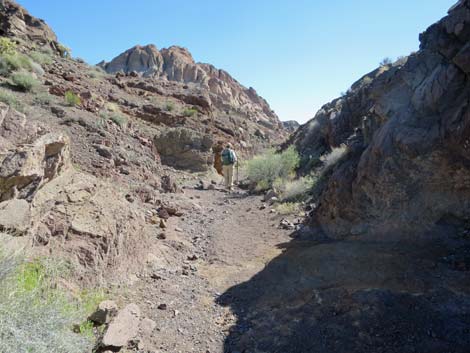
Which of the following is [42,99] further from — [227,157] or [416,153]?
[416,153]

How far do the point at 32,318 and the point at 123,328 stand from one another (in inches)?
41.3

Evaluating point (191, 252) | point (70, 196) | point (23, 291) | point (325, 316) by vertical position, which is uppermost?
point (70, 196)

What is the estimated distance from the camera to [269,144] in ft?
109

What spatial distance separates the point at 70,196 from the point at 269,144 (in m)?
29.2

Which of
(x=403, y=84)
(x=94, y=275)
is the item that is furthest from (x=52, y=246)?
(x=403, y=84)

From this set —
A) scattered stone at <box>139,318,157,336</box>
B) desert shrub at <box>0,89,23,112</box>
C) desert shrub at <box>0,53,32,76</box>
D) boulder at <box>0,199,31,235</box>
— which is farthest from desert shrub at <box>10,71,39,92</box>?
scattered stone at <box>139,318,157,336</box>

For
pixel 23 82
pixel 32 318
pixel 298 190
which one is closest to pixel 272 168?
pixel 298 190

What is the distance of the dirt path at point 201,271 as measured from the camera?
3.72 meters

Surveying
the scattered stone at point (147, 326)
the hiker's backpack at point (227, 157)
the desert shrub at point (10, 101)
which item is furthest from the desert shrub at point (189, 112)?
the scattered stone at point (147, 326)

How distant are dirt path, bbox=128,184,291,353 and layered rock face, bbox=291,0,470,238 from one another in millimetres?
1621

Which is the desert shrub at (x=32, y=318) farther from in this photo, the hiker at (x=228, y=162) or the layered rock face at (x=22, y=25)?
the layered rock face at (x=22, y=25)

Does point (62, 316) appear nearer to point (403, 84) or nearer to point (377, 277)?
point (377, 277)

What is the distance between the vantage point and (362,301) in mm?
3709

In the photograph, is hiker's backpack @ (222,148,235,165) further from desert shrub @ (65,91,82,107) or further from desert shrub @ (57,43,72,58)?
desert shrub @ (57,43,72,58)
